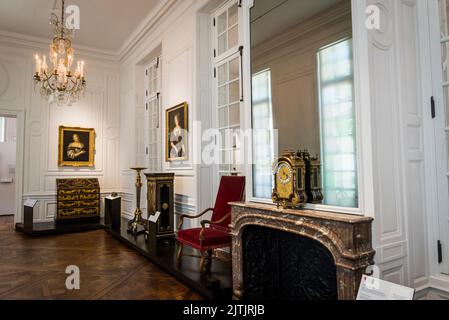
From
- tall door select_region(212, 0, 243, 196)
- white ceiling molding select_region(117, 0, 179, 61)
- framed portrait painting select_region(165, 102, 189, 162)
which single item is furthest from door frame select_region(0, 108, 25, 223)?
tall door select_region(212, 0, 243, 196)

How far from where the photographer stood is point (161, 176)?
4832mm

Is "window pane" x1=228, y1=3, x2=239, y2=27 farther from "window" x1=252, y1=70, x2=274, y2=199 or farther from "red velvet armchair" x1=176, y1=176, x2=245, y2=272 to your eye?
"red velvet armchair" x1=176, y1=176, x2=245, y2=272

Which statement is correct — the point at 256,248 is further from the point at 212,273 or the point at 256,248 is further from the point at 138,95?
the point at 138,95

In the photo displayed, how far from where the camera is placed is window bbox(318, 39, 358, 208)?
2.06 metres

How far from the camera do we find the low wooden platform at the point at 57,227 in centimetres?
603

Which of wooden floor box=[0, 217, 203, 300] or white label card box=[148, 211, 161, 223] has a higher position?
white label card box=[148, 211, 161, 223]

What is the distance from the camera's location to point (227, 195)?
3834 mm

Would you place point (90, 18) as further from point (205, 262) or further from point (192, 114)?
point (205, 262)

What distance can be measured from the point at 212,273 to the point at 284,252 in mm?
1127

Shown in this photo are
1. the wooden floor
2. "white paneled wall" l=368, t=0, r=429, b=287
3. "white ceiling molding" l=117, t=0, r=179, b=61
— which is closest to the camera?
"white paneled wall" l=368, t=0, r=429, b=287

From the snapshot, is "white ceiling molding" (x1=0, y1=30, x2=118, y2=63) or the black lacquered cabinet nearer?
the black lacquered cabinet

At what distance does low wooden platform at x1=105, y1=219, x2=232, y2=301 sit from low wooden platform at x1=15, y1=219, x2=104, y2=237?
193cm

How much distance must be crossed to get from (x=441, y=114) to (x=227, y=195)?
240cm

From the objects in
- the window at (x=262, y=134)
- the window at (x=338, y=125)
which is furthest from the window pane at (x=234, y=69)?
the window at (x=338, y=125)
